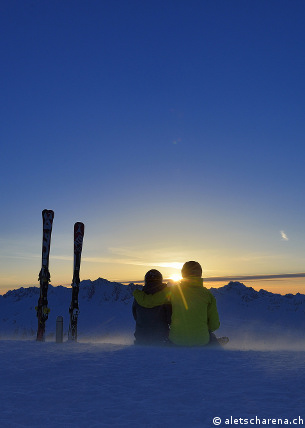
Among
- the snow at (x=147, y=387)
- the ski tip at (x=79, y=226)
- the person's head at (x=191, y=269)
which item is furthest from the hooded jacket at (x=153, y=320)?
the ski tip at (x=79, y=226)

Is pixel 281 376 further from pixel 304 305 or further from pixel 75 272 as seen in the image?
pixel 304 305

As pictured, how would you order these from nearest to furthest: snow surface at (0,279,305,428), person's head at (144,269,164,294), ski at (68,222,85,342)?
snow surface at (0,279,305,428) < person's head at (144,269,164,294) < ski at (68,222,85,342)

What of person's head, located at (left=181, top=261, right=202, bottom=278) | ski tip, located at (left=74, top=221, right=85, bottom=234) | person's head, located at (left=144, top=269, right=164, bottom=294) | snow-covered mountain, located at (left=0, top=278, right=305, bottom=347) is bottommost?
snow-covered mountain, located at (left=0, top=278, right=305, bottom=347)

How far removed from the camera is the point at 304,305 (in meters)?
50.5

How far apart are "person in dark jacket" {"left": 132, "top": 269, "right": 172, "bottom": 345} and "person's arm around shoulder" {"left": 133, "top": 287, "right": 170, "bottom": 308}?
0.08m

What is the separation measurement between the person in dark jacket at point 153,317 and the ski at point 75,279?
3838 mm

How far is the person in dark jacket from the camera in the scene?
876 centimetres

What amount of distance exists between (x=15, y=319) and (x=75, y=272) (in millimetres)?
31168

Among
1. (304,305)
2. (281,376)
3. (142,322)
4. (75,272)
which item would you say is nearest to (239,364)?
(281,376)

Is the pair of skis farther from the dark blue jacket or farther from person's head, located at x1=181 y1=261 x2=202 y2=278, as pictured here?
person's head, located at x1=181 y1=261 x2=202 y2=278

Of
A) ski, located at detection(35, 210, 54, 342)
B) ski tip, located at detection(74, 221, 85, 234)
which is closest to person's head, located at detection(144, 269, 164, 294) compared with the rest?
ski, located at detection(35, 210, 54, 342)

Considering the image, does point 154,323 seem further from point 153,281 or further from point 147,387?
point 147,387

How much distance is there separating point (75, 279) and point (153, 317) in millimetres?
4480

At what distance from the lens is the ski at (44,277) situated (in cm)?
1152
